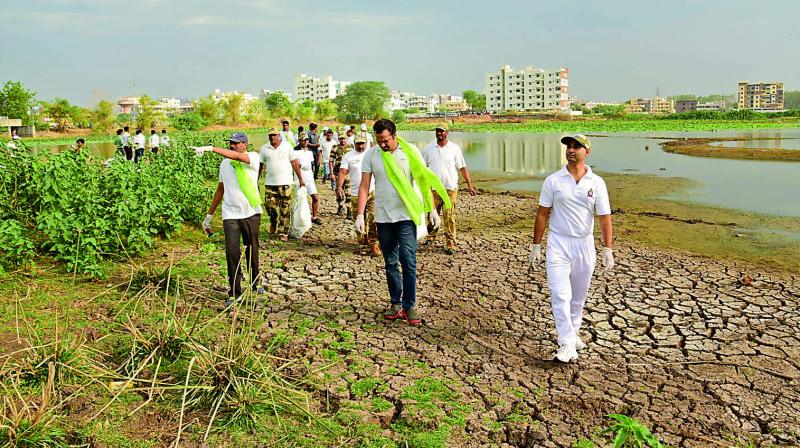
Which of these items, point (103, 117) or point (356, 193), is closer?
point (356, 193)

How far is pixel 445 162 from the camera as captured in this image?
840 centimetres

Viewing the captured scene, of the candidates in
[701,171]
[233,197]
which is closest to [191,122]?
[701,171]

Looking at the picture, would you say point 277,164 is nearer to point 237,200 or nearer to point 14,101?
point 237,200

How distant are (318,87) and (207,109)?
95253mm

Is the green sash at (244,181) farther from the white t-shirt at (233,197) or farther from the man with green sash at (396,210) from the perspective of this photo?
the man with green sash at (396,210)

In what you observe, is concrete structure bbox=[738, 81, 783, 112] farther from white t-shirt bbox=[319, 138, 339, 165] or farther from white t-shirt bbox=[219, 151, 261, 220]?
white t-shirt bbox=[219, 151, 261, 220]

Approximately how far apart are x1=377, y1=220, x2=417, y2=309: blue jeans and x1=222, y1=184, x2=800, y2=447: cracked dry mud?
0.98ft

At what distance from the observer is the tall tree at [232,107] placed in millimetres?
76000

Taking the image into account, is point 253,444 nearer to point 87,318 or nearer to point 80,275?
point 87,318

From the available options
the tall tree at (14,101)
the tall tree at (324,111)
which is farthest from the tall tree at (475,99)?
the tall tree at (14,101)

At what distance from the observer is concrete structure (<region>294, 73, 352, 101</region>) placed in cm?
16300

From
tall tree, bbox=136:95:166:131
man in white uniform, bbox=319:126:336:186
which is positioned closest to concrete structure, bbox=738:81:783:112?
tall tree, bbox=136:95:166:131

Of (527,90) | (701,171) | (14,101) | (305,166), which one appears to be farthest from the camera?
(527,90)

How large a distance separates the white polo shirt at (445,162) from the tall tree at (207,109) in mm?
68903
